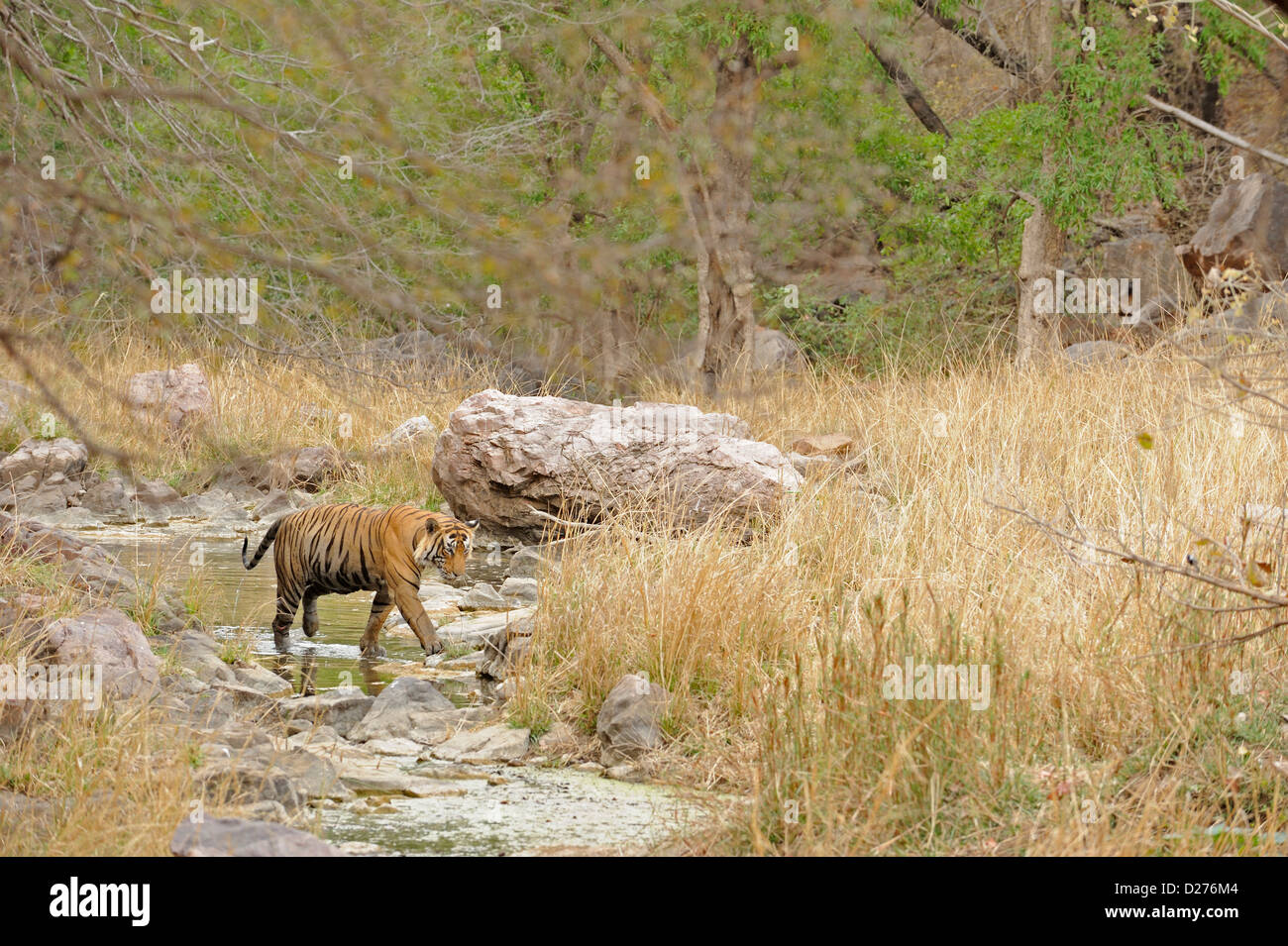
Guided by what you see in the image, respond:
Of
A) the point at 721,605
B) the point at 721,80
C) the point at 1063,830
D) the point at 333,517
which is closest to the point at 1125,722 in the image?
the point at 1063,830

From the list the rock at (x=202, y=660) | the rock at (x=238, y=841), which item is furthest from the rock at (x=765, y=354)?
the rock at (x=238, y=841)

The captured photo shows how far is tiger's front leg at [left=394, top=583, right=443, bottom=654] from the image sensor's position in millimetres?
7012

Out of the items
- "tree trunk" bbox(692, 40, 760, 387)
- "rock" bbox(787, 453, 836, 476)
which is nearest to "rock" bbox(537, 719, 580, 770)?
"rock" bbox(787, 453, 836, 476)

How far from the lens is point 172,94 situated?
3760mm

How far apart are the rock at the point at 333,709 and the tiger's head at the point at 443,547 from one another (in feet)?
4.21

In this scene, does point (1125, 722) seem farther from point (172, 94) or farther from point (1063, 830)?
point (172, 94)

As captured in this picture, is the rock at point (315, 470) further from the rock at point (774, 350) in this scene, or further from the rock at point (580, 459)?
the rock at point (774, 350)

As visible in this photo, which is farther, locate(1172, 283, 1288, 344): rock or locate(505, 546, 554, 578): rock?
locate(505, 546, 554, 578): rock

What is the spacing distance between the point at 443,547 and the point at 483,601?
4.67 ft

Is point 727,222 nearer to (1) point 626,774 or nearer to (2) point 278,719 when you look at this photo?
(2) point 278,719

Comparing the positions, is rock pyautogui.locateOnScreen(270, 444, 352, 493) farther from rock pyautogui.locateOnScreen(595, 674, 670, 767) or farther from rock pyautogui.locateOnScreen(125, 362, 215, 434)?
rock pyautogui.locateOnScreen(595, 674, 670, 767)

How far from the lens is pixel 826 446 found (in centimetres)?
1079

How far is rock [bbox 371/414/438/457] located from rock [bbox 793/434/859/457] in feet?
12.0
